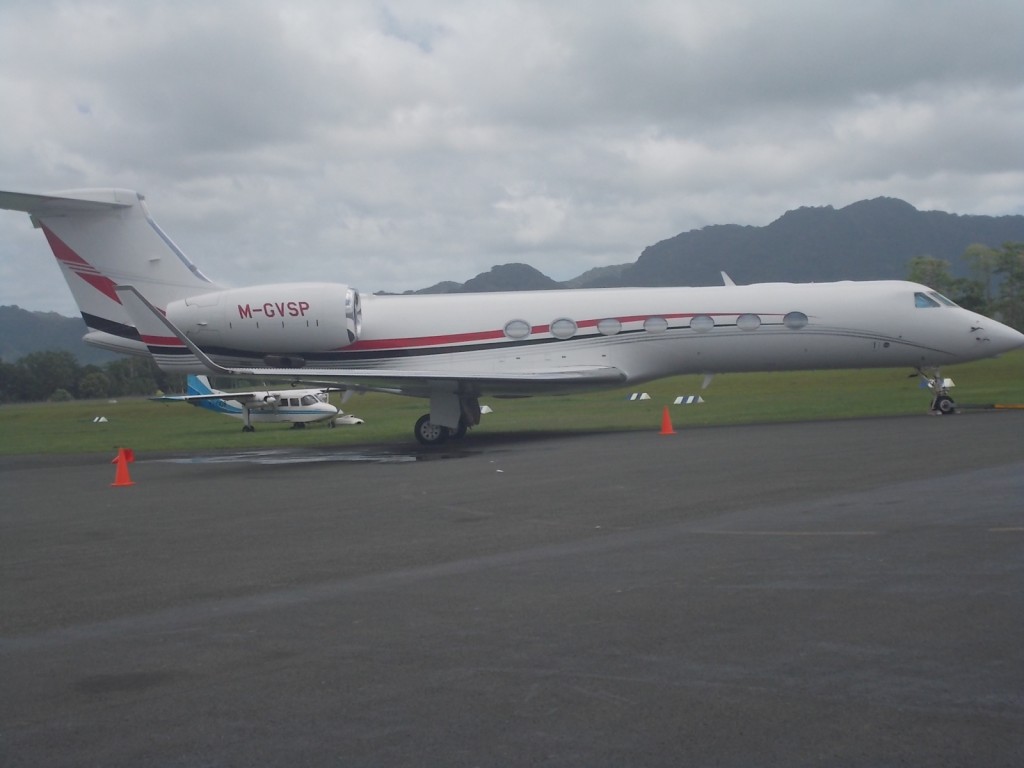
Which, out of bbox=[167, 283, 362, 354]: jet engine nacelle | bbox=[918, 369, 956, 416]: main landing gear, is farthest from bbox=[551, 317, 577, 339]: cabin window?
bbox=[918, 369, 956, 416]: main landing gear

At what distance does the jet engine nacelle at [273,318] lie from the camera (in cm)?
2188

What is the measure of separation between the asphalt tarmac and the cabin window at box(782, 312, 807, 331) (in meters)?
9.43

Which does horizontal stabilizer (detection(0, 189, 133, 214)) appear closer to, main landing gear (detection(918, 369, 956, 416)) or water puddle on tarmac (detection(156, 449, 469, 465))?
water puddle on tarmac (detection(156, 449, 469, 465))

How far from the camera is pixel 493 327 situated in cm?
2258

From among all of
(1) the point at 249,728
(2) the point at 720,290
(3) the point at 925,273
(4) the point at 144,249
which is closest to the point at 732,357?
(2) the point at 720,290

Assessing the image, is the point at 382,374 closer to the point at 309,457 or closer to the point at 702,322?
the point at 309,457

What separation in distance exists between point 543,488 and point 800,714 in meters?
8.49

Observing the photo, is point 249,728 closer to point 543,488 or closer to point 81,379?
point 543,488

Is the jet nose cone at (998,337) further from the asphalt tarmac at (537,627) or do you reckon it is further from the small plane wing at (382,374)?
the asphalt tarmac at (537,627)

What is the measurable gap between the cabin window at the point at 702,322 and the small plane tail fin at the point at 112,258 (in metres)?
11.0

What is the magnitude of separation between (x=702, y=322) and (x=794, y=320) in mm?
2005

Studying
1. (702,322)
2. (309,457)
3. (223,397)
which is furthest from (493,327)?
(223,397)

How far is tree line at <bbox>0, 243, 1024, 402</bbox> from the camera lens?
63625mm

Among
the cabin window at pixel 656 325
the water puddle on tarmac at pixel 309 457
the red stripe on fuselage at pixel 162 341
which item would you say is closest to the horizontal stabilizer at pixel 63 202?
the red stripe on fuselage at pixel 162 341
